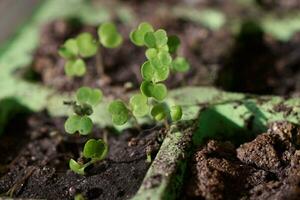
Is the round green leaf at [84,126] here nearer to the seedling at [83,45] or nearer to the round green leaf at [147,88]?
the round green leaf at [147,88]

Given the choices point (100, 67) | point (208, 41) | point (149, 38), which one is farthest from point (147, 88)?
point (208, 41)

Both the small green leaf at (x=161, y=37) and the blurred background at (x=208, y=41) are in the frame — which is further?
the blurred background at (x=208, y=41)

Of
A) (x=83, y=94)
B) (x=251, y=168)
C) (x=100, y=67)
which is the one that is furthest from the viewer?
(x=100, y=67)

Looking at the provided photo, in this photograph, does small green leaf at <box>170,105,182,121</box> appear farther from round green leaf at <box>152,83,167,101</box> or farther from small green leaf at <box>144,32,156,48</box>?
small green leaf at <box>144,32,156,48</box>

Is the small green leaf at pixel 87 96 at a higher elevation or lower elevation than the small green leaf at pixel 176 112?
higher

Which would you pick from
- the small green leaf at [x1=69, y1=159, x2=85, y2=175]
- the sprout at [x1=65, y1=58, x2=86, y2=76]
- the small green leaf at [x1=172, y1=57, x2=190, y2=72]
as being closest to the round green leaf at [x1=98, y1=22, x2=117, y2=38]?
the sprout at [x1=65, y1=58, x2=86, y2=76]

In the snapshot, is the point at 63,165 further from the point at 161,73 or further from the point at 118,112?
the point at 161,73

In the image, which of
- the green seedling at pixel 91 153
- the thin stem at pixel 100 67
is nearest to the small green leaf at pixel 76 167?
the green seedling at pixel 91 153

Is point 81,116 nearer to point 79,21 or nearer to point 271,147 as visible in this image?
point 271,147
